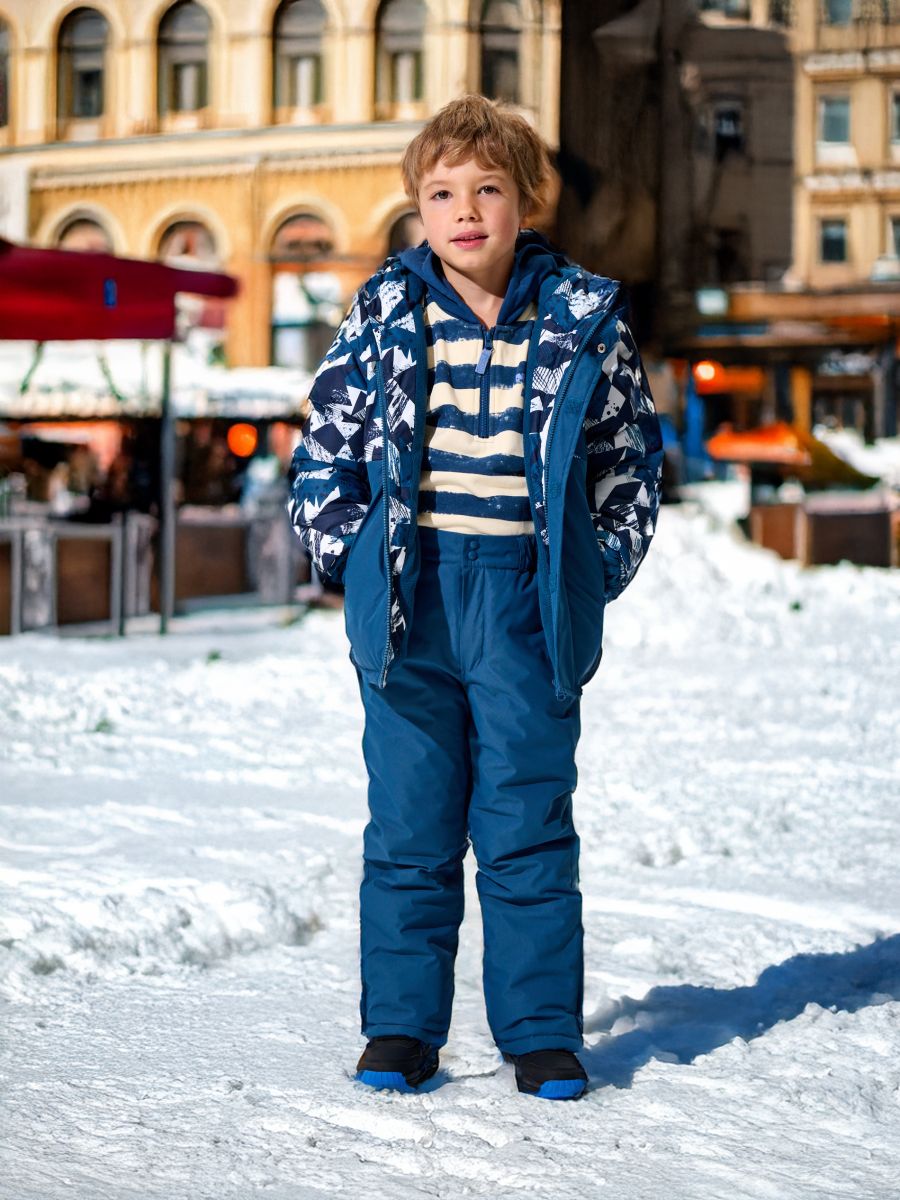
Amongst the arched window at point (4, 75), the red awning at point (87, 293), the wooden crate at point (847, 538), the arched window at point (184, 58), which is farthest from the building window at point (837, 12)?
the red awning at point (87, 293)

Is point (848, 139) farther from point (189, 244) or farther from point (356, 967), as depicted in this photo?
point (356, 967)

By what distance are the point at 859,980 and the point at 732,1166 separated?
1.10m

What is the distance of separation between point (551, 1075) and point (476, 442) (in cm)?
100

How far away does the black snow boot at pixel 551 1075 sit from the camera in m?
2.59

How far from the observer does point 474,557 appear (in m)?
2.62

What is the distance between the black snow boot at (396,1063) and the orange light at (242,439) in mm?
14557

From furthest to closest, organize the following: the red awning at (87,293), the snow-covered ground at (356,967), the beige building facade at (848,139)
Result: the beige building facade at (848,139) → the red awning at (87,293) → the snow-covered ground at (356,967)

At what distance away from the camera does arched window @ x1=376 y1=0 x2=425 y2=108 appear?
18.1 m

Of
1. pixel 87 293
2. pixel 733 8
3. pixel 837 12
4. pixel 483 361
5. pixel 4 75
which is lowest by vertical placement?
pixel 483 361

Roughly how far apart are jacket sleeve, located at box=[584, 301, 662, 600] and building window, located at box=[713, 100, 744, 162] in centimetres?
1676

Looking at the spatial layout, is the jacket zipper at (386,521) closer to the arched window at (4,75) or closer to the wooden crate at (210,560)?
the wooden crate at (210,560)

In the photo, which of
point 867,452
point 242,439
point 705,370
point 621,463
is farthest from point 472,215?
point 705,370

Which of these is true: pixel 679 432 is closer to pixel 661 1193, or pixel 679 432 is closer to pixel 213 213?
pixel 213 213

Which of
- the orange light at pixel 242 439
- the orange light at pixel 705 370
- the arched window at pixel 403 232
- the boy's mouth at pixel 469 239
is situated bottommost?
the boy's mouth at pixel 469 239
